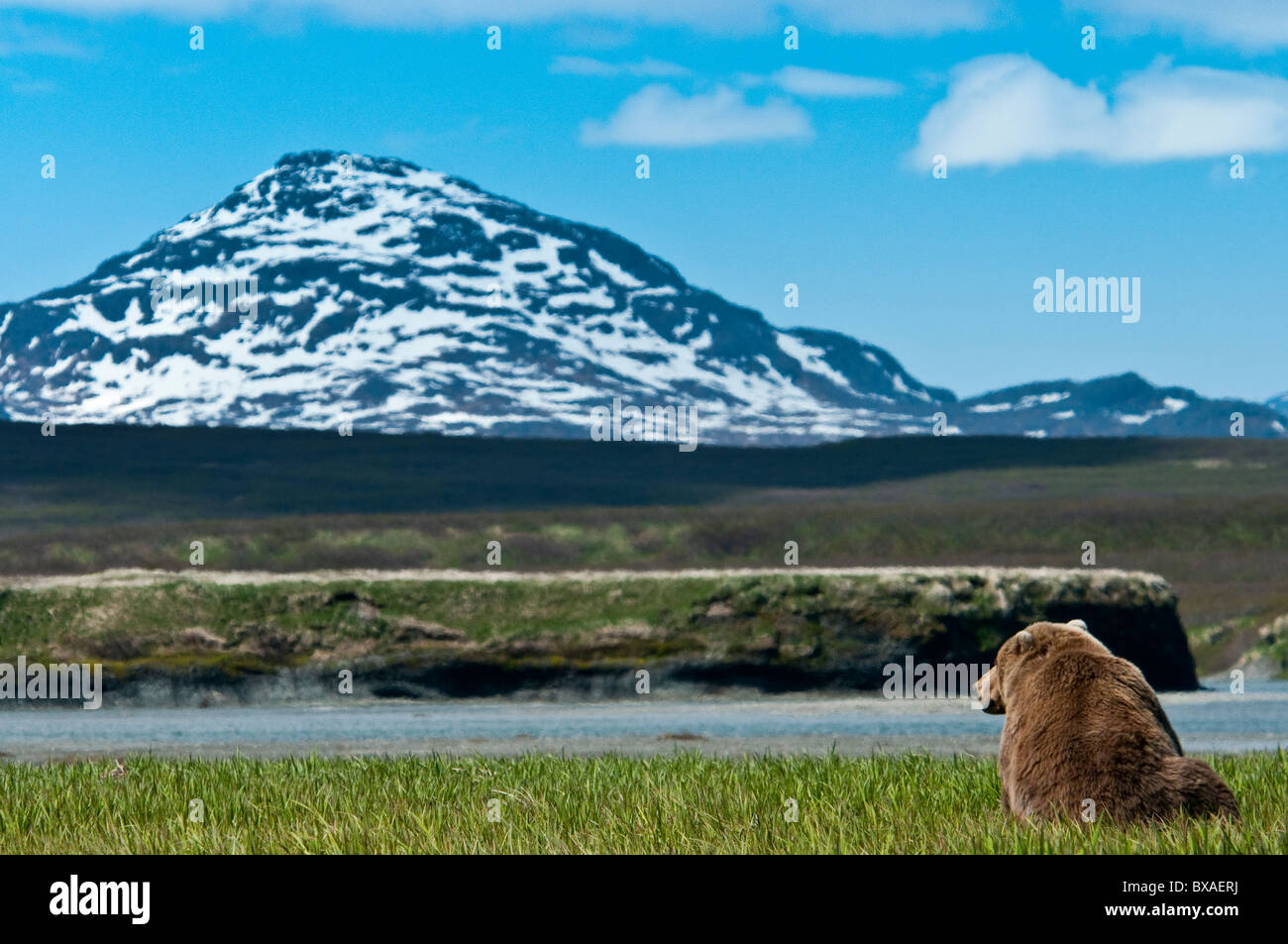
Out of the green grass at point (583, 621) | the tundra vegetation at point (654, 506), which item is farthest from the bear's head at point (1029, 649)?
the tundra vegetation at point (654, 506)

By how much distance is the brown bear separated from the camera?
1227 centimetres

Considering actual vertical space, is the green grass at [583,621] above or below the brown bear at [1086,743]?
below

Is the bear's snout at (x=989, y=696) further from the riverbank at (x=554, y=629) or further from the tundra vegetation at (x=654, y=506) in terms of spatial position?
the tundra vegetation at (x=654, y=506)

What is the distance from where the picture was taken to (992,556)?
3625 inches

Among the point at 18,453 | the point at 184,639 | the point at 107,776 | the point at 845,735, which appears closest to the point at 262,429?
the point at 18,453

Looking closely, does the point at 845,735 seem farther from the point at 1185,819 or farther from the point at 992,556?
the point at 992,556

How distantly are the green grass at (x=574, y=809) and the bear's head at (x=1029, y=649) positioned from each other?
960 millimetres

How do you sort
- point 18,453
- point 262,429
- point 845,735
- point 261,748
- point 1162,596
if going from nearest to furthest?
point 261,748, point 845,735, point 1162,596, point 18,453, point 262,429

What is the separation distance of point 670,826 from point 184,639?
4261 cm

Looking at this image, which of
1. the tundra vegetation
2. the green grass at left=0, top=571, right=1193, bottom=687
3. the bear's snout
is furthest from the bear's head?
the tundra vegetation

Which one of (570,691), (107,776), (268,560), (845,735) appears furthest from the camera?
(268,560)

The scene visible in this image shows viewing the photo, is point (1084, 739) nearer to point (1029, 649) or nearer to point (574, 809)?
point (1029, 649)

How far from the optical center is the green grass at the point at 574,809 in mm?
12188

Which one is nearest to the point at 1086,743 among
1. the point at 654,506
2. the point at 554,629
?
the point at 554,629
